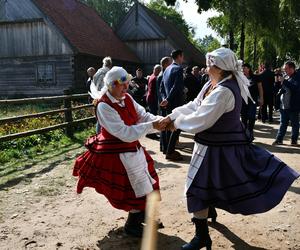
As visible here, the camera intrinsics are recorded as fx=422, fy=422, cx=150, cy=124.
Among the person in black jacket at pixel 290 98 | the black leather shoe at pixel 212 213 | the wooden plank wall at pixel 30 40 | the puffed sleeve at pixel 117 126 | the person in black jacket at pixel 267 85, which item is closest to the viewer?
the puffed sleeve at pixel 117 126

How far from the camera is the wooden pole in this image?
423 cm

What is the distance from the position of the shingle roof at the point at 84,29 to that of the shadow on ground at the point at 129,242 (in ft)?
59.1

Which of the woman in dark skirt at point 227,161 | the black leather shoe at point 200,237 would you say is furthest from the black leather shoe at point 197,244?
the woman in dark skirt at point 227,161

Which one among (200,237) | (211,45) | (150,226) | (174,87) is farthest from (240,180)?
(211,45)

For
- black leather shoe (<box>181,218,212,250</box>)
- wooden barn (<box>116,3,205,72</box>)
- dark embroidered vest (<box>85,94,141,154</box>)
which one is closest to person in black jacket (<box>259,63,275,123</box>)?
dark embroidered vest (<box>85,94,141,154</box>)

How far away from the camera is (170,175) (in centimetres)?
695

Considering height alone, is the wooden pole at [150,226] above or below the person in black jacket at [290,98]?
below

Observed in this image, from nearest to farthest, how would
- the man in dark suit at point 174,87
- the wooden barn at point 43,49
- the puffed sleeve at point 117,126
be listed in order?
the puffed sleeve at point 117,126 < the man in dark suit at point 174,87 < the wooden barn at point 43,49

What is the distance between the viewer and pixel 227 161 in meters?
3.71

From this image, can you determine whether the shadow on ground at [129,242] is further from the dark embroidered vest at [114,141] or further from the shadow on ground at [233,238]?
the dark embroidered vest at [114,141]

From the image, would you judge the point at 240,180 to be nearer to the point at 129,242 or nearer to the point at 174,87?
the point at 129,242

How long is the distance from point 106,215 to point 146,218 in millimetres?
784

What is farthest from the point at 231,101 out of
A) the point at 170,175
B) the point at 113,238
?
the point at 170,175

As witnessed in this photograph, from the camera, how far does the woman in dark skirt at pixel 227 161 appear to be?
366 cm
